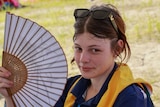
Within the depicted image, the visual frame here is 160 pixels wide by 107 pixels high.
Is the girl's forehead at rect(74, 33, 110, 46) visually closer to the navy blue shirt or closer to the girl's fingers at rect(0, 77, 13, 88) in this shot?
the navy blue shirt

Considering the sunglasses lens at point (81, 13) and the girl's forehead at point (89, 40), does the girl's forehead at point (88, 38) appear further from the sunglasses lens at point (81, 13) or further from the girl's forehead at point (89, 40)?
the sunglasses lens at point (81, 13)

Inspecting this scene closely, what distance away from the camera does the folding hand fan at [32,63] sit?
5.42 ft

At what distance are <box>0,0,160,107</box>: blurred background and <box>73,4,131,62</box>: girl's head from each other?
1526 mm

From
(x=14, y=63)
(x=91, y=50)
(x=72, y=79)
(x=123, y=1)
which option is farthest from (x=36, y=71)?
(x=123, y=1)

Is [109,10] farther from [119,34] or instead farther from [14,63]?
[14,63]

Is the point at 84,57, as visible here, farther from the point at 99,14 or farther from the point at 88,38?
the point at 99,14

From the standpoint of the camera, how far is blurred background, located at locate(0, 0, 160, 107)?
4.15 meters

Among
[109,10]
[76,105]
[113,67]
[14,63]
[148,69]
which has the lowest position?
[148,69]

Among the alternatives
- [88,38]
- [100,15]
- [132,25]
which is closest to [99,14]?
[100,15]

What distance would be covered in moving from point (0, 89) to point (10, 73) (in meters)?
0.08

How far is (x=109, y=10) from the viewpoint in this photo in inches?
73.6

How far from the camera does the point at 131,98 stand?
1.73 metres

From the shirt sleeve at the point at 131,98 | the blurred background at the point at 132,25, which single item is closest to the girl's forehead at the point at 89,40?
the shirt sleeve at the point at 131,98

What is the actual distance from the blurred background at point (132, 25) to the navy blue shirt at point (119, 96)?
1.42m
